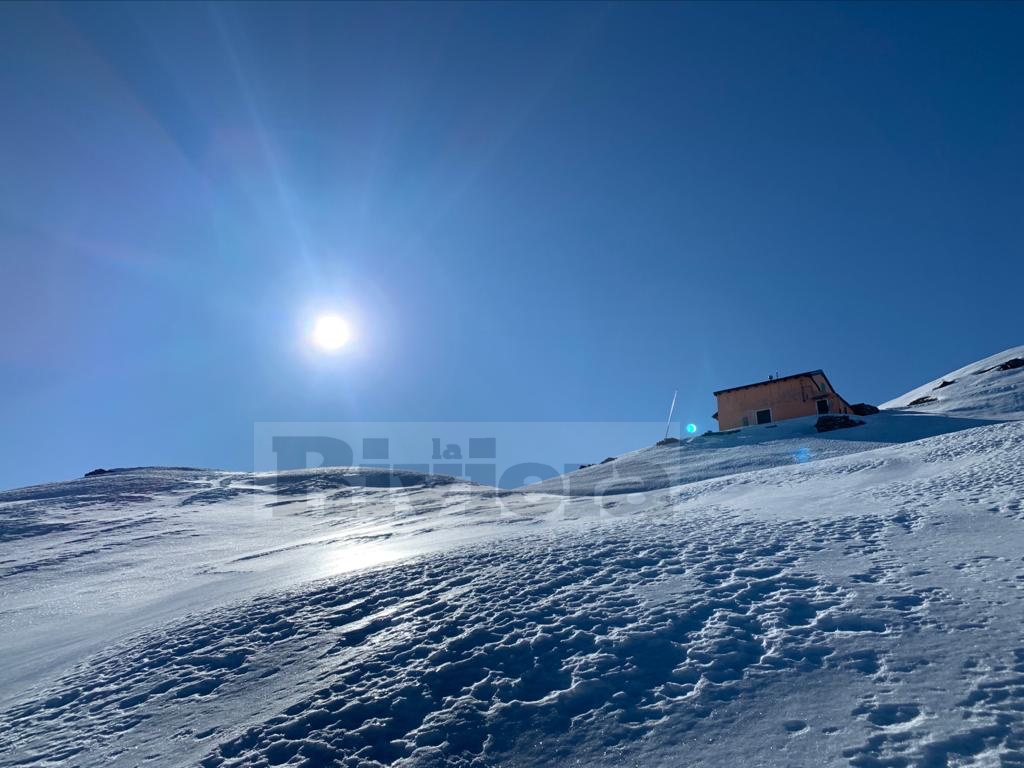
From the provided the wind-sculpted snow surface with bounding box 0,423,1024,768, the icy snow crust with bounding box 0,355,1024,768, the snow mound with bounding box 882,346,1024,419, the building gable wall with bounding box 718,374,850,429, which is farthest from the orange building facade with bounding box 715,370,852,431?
the wind-sculpted snow surface with bounding box 0,423,1024,768

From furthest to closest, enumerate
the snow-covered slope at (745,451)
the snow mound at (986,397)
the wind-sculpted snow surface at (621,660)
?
the snow mound at (986,397), the snow-covered slope at (745,451), the wind-sculpted snow surface at (621,660)

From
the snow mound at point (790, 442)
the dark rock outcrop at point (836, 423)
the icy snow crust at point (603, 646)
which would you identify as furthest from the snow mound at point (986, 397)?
the icy snow crust at point (603, 646)

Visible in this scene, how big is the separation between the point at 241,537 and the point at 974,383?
48573 mm

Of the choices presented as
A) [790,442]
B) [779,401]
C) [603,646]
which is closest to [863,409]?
[779,401]

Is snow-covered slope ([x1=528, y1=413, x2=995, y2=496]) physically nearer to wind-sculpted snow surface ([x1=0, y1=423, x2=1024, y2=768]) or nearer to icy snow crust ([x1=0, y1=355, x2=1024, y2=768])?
icy snow crust ([x1=0, y1=355, x2=1024, y2=768])

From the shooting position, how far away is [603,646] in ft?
19.1

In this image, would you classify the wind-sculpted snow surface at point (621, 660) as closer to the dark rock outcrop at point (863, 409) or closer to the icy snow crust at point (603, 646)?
the icy snow crust at point (603, 646)

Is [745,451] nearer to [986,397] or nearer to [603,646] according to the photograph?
[986,397]

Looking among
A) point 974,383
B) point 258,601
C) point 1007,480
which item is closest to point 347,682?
point 258,601

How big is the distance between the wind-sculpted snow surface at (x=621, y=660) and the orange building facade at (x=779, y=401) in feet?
115

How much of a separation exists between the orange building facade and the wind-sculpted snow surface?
35.1m

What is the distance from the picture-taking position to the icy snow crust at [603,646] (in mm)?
4277

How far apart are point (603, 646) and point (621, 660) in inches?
13.4

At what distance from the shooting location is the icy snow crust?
428cm
